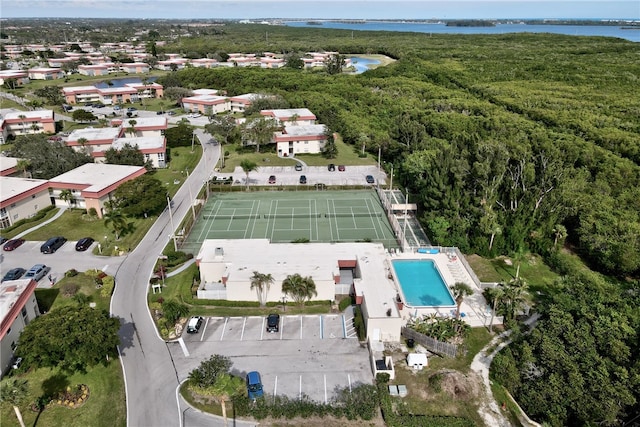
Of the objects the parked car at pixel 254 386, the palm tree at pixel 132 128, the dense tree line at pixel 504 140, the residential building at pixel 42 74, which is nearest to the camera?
the parked car at pixel 254 386

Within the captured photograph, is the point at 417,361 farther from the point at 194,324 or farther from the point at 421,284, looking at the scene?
the point at 194,324

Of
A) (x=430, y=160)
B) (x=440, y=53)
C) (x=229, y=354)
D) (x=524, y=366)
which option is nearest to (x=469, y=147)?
(x=430, y=160)

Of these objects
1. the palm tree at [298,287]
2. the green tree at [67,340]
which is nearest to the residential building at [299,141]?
the palm tree at [298,287]

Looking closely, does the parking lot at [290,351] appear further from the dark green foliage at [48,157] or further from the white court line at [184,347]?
the dark green foliage at [48,157]

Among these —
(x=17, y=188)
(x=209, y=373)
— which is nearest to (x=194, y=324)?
(x=209, y=373)

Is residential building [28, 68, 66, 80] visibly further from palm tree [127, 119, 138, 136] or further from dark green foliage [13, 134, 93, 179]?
dark green foliage [13, 134, 93, 179]

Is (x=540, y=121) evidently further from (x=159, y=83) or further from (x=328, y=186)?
(x=159, y=83)

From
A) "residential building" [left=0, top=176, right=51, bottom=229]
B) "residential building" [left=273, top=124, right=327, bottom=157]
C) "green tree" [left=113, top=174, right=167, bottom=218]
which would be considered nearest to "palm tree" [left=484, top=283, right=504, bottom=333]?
"green tree" [left=113, top=174, right=167, bottom=218]
